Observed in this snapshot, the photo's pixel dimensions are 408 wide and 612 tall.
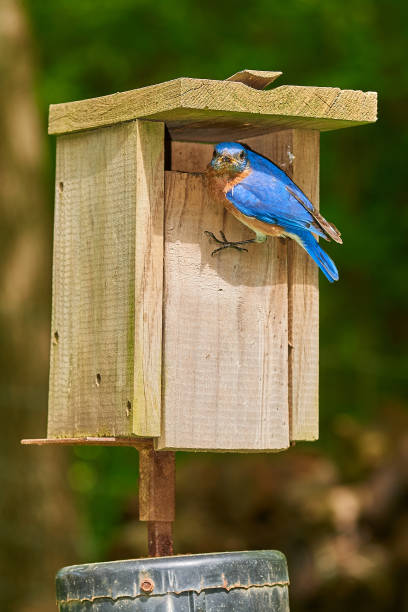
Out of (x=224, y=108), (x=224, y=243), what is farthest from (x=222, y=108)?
(x=224, y=243)

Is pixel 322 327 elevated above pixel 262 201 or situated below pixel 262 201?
above

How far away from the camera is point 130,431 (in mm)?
3510

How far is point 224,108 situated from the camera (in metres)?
3.51

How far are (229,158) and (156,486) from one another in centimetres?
107

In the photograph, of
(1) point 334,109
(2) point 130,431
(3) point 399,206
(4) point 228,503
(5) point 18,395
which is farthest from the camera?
(3) point 399,206

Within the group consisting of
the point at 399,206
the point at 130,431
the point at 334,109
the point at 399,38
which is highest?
the point at 399,38

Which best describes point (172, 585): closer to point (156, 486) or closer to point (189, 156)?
point (156, 486)

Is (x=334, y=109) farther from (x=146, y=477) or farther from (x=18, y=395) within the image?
(x=18, y=395)

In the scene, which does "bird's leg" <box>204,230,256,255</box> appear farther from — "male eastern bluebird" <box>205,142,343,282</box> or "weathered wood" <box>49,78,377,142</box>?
"weathered wood" <box>49,78,377,142</box>

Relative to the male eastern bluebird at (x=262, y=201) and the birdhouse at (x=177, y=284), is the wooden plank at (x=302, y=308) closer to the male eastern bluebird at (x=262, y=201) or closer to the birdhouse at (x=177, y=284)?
the birdhouse at (x=177, y=284)

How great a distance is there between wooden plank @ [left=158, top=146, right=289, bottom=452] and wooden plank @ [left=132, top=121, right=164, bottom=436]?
0.04m

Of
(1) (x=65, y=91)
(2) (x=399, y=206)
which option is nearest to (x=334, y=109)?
(1) (x=65, y=91)

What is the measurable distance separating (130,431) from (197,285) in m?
0.52

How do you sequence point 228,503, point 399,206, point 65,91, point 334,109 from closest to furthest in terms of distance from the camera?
point 334,109 → point 228,503 → point 65,91 → point 399,206
